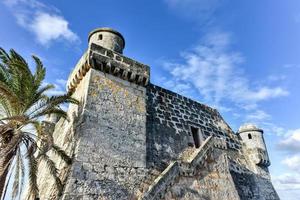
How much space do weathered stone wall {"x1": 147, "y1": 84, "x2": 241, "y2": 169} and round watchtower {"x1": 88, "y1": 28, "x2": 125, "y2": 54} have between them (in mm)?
2172

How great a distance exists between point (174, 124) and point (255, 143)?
15.5ft

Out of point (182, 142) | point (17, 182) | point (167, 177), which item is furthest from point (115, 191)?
point (182, 142)

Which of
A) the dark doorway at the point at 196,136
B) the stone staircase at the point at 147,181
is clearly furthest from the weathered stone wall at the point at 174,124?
the stone staircase at the point at 147,181

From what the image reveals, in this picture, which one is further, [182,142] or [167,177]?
[182,142]

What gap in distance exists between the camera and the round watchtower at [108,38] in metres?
10.8

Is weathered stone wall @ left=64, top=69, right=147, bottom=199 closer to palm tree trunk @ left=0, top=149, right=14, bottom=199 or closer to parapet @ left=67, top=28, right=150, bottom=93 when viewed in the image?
parapet @ left=67, top=28, right=150, bottom=93

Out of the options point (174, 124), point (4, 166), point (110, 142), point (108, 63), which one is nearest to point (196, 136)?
point (174, 124)

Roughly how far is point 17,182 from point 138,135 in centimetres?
380

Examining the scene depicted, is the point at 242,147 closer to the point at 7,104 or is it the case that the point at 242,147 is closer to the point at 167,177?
the point at 167,177

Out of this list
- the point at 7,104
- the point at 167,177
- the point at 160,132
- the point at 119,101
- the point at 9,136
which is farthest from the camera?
the point at 160,132

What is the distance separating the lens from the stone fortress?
7.56 m

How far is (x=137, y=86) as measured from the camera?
10008 mm

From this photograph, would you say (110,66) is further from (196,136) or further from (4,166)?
(196,136)

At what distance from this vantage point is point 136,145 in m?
8.62
